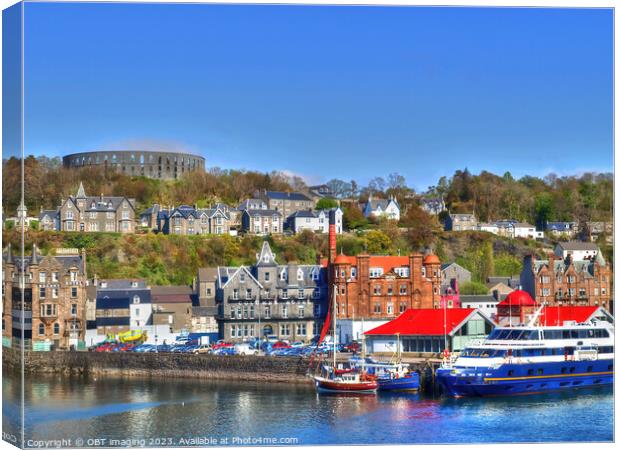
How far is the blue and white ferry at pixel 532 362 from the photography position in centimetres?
2914

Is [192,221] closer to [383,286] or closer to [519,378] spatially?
[383,286]

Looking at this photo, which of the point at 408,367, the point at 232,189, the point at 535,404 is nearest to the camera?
the point at 535,404

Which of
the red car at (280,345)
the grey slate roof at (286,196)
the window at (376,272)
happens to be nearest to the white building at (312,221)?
the grey slate roof at (286,196)

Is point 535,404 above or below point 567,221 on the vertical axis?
below

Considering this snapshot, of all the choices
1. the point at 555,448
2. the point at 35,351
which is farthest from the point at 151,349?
the point at 555,448

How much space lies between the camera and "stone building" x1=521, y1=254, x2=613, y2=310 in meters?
43.0

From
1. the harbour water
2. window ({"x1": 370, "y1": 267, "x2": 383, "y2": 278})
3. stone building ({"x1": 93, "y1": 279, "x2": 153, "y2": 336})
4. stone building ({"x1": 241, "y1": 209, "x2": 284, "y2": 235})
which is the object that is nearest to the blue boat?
the harbour water

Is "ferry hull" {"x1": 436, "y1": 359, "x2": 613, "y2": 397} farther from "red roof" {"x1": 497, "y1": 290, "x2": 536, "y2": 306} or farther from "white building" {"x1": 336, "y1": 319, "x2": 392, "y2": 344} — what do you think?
"white building" {"x1": 336, "y1": 319, "x2": 392, "y2": 344}

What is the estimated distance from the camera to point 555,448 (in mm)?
20125

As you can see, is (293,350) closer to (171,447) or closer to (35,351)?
(35,351)

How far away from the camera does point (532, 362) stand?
98.1 feet

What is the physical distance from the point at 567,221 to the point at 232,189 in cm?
1634

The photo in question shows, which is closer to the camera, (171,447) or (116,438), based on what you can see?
(171,447)

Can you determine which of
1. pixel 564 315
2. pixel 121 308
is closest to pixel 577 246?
pixel 564 315
